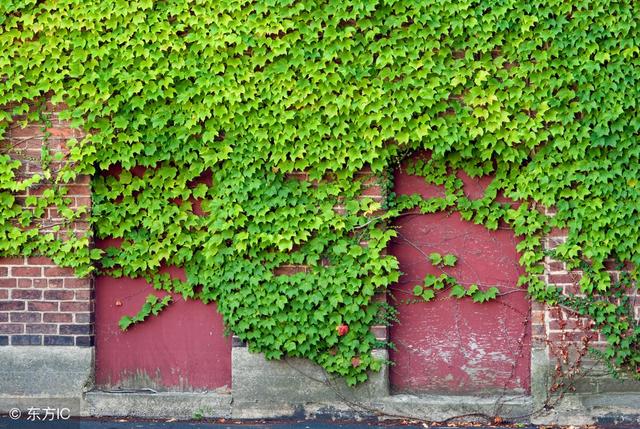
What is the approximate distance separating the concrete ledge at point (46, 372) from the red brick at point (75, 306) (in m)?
0.32

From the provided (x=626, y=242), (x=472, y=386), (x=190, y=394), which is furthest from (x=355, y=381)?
(x=626, y=242)

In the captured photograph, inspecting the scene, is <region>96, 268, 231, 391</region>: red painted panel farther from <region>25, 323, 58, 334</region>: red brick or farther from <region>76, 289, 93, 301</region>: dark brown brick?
<region>25, 323, 58, 334</region>: red brick

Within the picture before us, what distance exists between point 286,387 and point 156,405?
3.56 ft

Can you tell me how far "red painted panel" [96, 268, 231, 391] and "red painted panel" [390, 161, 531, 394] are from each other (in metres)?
1.50

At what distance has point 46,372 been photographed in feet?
21.1

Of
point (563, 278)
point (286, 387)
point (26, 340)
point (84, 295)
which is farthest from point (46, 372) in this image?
point (563, 278)

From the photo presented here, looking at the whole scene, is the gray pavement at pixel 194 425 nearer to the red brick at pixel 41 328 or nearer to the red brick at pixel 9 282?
the red brick at pixel 41 328

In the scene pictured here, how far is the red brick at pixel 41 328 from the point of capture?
6.47m

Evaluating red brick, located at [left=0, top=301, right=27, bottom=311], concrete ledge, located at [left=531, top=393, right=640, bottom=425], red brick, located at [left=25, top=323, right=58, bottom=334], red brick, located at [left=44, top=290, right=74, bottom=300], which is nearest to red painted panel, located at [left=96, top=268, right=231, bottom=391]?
red brick, located at [left=44, top=290, right=74, bottom=300]

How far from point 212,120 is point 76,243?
4.93ft

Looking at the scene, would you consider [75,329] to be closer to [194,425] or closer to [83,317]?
[83,317]

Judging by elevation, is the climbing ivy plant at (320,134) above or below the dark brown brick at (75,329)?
above

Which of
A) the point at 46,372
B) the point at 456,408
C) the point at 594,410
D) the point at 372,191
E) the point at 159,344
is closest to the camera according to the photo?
the point at 594,410

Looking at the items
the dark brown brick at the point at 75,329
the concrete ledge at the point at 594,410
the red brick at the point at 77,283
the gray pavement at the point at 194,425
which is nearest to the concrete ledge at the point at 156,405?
the gray pavement at the point at 194,425
